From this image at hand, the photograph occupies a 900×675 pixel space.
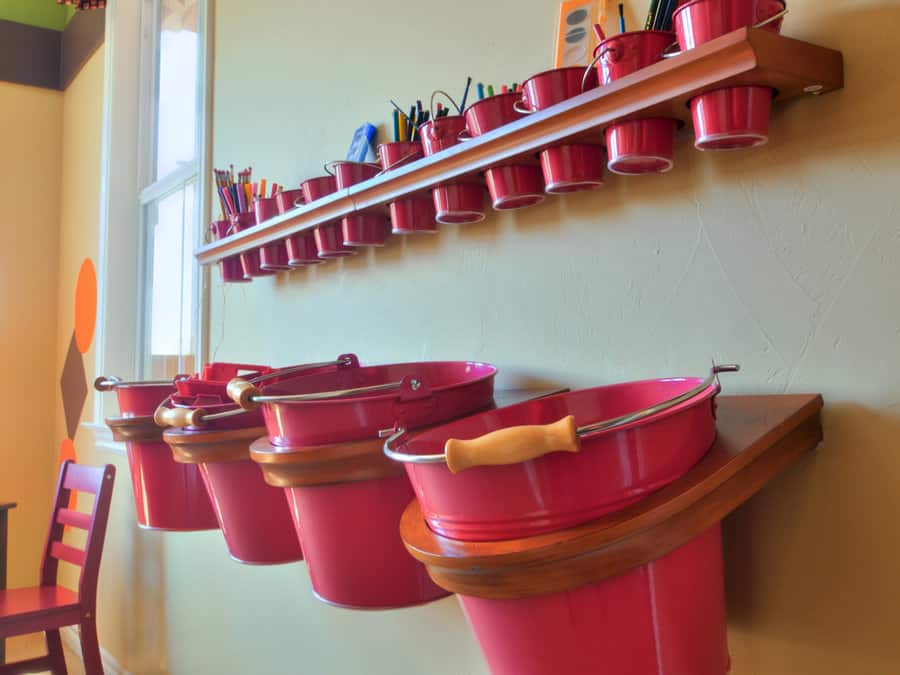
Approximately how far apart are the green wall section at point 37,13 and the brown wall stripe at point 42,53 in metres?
0.04

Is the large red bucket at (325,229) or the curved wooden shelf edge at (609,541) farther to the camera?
the large red bucket at (325,229)

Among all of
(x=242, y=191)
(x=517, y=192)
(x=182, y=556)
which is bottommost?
(x=182, y=556)

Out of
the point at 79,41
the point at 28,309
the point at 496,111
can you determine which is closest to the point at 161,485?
the point at 496,111

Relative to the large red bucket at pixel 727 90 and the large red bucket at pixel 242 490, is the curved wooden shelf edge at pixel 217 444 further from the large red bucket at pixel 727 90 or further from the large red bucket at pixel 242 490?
the large red bucket at pixel 727 90

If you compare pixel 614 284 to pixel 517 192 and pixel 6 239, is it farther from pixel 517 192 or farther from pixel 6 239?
pixel 6 239

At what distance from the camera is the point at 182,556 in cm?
203

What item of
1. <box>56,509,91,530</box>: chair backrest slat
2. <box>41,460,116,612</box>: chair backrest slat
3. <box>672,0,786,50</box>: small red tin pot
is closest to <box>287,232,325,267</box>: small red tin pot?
<box>672,0,786,50</box>: small red tin pot

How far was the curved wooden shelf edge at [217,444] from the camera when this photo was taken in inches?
40.5

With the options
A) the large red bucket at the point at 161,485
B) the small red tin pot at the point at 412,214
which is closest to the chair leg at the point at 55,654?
the large red bucket at the point at 161,485

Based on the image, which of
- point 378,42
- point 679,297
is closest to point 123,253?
point 378,42

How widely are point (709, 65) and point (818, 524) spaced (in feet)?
1.47

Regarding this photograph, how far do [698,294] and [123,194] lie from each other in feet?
8.60

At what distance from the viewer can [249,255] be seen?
1.51 metres

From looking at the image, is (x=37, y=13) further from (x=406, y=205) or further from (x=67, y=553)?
(x=406, y=205)
